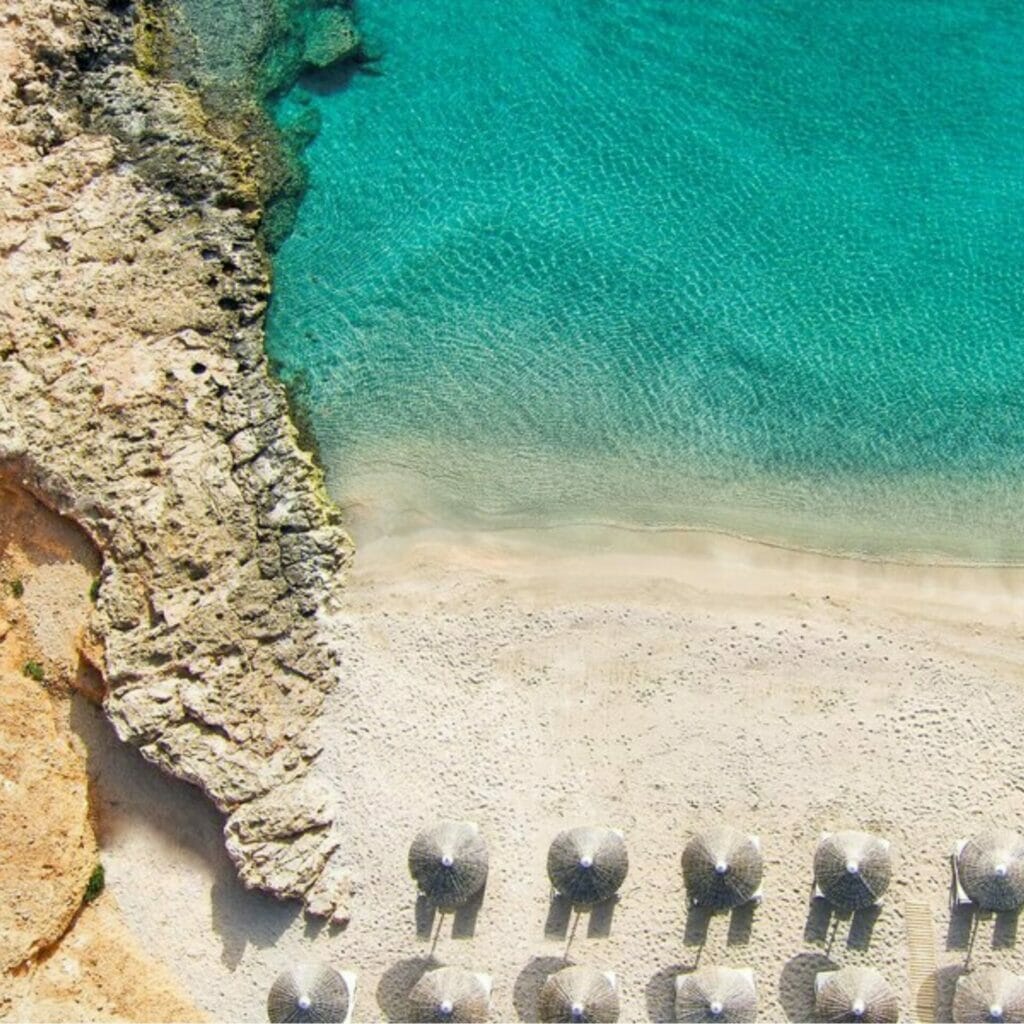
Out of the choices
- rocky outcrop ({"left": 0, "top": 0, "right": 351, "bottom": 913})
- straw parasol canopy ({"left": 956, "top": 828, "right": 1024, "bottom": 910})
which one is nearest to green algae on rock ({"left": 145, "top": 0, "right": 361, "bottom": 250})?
rocky outcrop ({"left": 0, "top": 0, "right": 351, "bottom": 913})

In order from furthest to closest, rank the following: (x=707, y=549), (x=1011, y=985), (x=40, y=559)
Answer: (x=707, y=549) → (x=40, y=559) → (x=1011, y=985)

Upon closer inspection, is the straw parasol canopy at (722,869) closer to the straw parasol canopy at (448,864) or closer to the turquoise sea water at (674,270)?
the straw parasol canopy at (448,864)

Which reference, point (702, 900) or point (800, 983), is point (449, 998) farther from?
point (800, 983)

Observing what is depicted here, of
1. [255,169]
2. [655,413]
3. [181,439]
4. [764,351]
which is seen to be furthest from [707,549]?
Answer: [255,169]

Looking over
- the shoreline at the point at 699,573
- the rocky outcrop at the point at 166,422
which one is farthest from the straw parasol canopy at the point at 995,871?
the rocky outcrop at the point at 166,422

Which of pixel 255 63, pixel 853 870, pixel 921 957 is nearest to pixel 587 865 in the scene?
pixel 853 870

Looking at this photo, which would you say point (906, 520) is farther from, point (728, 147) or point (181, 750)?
point (181, 750)

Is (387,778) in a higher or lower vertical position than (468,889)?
higher
